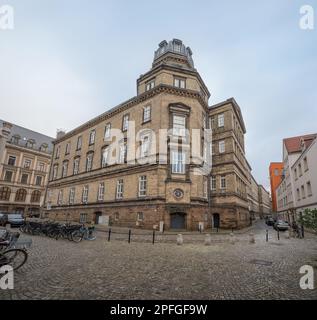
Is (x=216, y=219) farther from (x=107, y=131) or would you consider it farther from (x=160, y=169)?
(x=107, y=131)

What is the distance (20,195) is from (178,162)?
141 ft

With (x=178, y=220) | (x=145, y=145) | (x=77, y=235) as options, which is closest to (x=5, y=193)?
(x=145, y=145)

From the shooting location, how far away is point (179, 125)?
907 inches

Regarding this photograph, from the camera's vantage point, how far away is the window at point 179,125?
73.9 ft

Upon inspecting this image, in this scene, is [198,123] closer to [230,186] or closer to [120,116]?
[230,186]

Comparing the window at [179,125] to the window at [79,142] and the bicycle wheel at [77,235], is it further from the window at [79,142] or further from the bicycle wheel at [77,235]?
the window at [79,142]

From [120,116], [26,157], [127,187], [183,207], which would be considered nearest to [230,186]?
[183,207]

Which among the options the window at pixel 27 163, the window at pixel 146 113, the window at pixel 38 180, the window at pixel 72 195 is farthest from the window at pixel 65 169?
the window at pixel 38 180

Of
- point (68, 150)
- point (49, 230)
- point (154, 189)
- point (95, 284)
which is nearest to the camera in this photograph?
point (95, 284)

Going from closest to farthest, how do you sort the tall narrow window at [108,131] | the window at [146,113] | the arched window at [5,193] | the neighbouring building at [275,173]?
the window at [146,113] < the tall narrow window at [108,131] < the arched window at [5,193] < the neighbouring building at [275,173]

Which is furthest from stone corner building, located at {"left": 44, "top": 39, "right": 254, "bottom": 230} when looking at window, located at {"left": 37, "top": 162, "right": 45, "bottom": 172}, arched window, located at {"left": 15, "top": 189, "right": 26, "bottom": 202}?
window, located at {"left": 37, "top": 162, "right": 45, "bottom": 172}

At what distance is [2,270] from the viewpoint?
20.0ft

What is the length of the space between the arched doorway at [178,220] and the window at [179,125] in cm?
875
